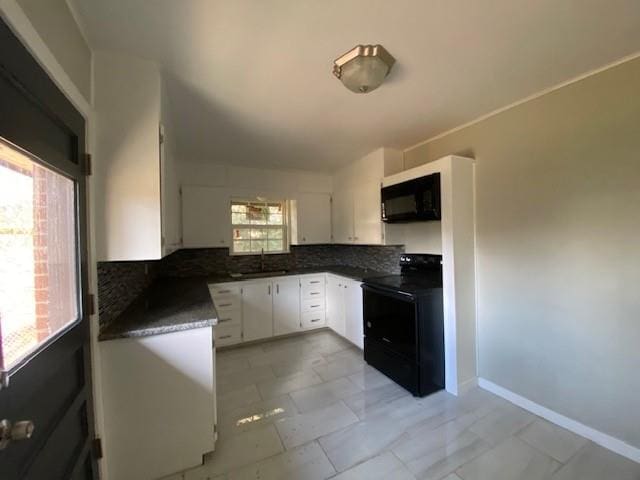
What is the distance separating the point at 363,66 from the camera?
145 cm

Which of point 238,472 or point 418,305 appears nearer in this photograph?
point 238,472

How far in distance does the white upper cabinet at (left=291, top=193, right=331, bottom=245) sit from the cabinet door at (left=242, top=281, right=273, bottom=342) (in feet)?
3.05

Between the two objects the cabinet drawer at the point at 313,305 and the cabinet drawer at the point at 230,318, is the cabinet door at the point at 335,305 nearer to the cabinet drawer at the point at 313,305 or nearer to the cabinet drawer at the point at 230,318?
the cabinet drawer at the point at 313,305

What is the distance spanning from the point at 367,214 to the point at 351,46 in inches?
79.6

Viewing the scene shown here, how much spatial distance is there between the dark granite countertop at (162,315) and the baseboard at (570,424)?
2.40m

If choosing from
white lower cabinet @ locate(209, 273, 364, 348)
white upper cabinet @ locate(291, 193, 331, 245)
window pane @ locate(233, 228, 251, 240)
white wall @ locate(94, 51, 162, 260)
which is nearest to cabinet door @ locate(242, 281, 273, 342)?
white lower cabinet @ locate(209, 273, 364, 348)

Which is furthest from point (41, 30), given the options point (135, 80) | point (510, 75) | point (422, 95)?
point (510, 75)

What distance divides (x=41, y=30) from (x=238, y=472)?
2.24 m

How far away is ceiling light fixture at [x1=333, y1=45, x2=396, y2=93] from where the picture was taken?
1394 millimetres

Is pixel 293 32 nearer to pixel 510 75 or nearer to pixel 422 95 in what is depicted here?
pixel 422 95

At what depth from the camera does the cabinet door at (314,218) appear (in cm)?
388

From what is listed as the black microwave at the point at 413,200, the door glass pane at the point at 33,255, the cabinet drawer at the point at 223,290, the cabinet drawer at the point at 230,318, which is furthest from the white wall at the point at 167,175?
the black microwave at the point at 413,200

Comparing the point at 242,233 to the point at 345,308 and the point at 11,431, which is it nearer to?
the point at 345,308

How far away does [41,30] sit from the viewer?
0.89 metres
